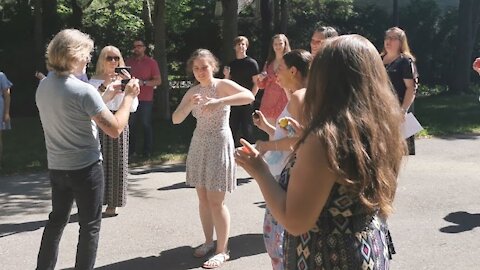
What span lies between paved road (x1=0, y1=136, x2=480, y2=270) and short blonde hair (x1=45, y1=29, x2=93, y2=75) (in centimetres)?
188

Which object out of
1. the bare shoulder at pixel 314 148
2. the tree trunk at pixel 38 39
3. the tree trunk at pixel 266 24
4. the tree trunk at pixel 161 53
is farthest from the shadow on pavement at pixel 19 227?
the tree trunk at pixel 38 39

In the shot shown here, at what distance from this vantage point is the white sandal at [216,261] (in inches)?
196

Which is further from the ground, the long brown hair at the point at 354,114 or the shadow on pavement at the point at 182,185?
the long brown hair at the point at 354,114

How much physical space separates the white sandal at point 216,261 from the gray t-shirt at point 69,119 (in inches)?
54.6

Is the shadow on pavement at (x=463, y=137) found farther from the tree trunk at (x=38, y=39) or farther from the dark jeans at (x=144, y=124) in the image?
the tree trunk at (x=38, y=39)

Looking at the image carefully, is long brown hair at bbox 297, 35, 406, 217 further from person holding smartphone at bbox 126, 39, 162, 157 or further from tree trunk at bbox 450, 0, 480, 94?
tree trunk at bbox 450, 0, 480, 94

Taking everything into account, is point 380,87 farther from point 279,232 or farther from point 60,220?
point 60,220

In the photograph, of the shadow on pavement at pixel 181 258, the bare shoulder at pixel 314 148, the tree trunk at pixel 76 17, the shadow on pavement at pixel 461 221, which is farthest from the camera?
the tree trunk at pixel 76 17

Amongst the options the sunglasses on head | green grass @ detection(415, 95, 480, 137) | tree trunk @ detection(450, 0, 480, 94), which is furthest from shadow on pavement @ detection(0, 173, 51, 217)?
tree trunk @ detection(450, 0, 480, 94)

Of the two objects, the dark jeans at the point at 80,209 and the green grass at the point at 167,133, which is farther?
the green grass at the point at 167,133

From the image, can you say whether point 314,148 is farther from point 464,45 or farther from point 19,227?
point 464,45

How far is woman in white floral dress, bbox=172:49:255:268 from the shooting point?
5.00 metres

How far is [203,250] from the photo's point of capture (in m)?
5.27

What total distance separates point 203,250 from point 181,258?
0.19 metres
